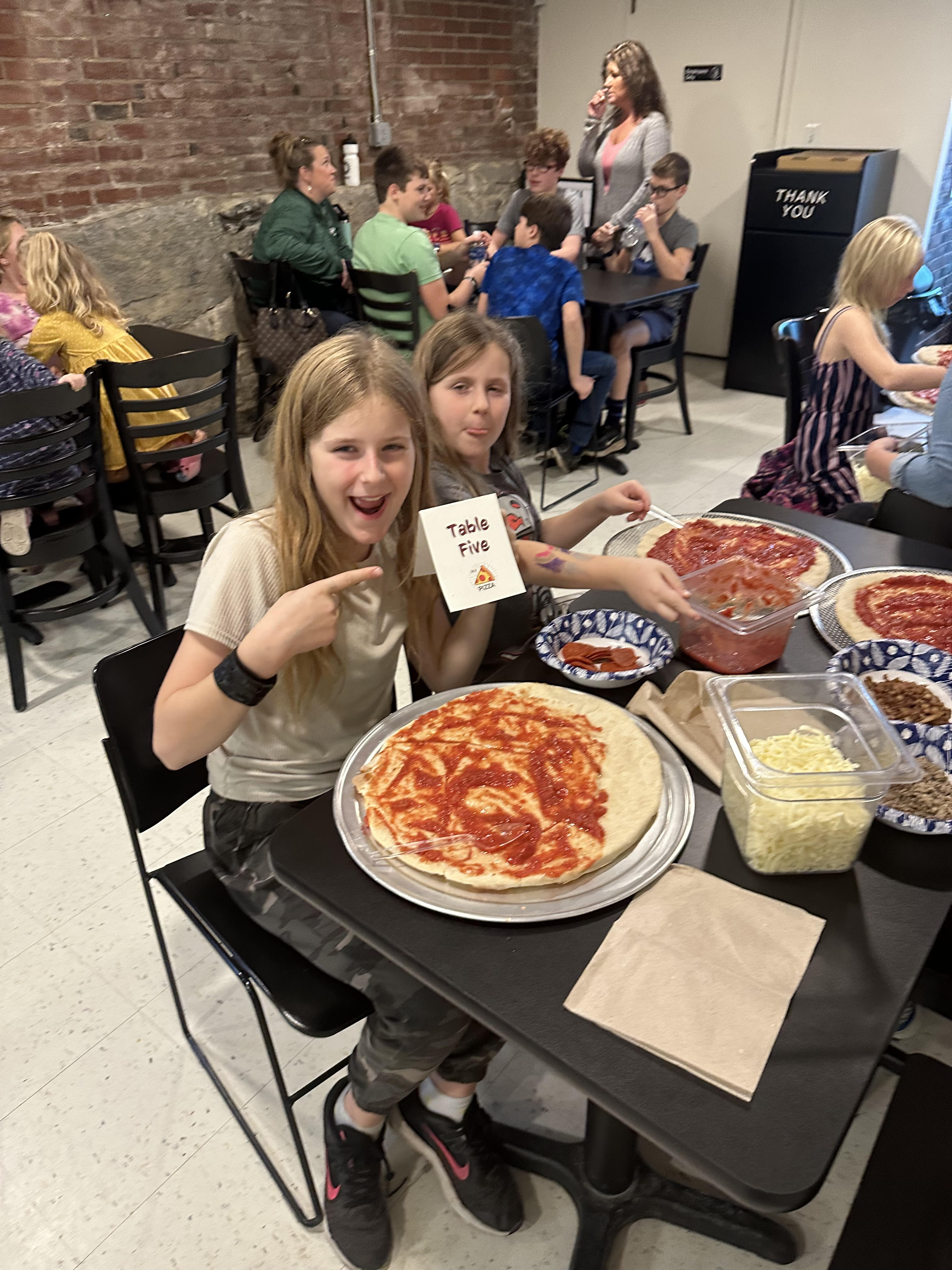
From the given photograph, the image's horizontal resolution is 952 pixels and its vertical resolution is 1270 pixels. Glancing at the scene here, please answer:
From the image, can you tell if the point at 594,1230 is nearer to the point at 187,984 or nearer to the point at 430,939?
the point at 430,939

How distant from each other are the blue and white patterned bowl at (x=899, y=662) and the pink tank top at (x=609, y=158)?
4.45 metres

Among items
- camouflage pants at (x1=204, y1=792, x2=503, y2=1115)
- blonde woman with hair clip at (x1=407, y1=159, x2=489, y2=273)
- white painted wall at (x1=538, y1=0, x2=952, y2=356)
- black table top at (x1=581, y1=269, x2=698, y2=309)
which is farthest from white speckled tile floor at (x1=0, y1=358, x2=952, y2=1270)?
white painted wall at (x1=538, y1=0, x2=952, y2=356)

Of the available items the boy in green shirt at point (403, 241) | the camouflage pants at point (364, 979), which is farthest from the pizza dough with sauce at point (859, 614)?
the boy in green shirt at point (403, 241)

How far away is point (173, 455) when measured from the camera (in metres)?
2.82

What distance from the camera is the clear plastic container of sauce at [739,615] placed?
125 centimetres

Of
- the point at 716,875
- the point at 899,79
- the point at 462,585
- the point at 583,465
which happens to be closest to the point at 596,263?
the point at 583,465

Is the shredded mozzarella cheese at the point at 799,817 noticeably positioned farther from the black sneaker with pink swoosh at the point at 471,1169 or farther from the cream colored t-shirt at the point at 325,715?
the black sneaker with pink swoosh at the point at 471,1169

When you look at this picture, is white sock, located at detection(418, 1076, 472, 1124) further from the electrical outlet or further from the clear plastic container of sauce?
the electrical outlet

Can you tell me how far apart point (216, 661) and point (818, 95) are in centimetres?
549

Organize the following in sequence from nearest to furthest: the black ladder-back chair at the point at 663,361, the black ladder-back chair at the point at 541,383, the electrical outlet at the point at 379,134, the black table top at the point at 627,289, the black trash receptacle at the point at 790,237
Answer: the black ladder-back chair at the point at 541,383, the black table top at the point at 627,289, the black ladder-back chair at the point at 663,361, the black trash receptacle at the point at 790,237, the electrical outlet at the point at 379,134

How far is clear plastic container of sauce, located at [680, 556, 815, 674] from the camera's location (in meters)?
1.25

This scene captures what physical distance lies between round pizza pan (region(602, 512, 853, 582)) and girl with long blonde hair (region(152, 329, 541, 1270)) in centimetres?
39

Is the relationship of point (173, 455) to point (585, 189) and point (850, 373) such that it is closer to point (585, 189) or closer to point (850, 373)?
point (850, 373)

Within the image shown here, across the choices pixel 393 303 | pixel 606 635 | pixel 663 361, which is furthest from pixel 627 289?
pixel 606 635
